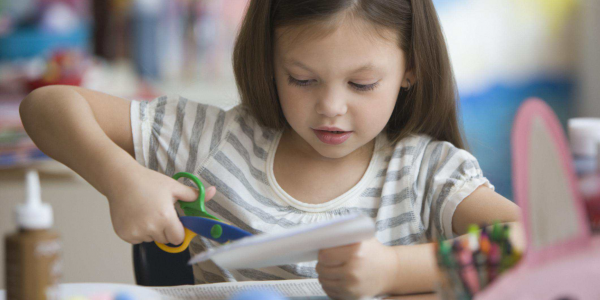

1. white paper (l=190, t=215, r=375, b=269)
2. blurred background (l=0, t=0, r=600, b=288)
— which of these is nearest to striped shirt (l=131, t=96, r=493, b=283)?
white paper (l=190, t=215, r=375, b=269)

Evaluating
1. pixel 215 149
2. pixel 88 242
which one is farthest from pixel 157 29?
pixel 215 149

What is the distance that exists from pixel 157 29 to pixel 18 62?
0.44 m

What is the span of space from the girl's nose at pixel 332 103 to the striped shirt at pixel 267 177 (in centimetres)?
18

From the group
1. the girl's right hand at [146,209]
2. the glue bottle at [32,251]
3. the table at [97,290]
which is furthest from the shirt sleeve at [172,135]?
the glue bottle at [32,251]

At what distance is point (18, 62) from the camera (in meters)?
1.73

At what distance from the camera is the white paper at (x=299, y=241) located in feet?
1.47

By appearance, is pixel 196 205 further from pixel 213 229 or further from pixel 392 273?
pixel 392 273

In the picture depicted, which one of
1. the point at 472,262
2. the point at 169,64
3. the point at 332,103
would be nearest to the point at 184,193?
the point at 332,103

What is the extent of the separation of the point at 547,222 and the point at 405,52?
1.74ft

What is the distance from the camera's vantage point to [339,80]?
A: 0.74 meters

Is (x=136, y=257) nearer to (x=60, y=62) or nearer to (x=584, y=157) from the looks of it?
(x=584, y=157)

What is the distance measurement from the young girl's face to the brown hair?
0.08 feet

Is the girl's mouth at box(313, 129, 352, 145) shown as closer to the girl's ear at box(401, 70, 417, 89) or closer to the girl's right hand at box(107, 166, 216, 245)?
the girl's ear at box(401, 70, 417, 89)

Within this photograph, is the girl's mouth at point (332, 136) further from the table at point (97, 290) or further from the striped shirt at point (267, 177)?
the table at point (97, 290)
